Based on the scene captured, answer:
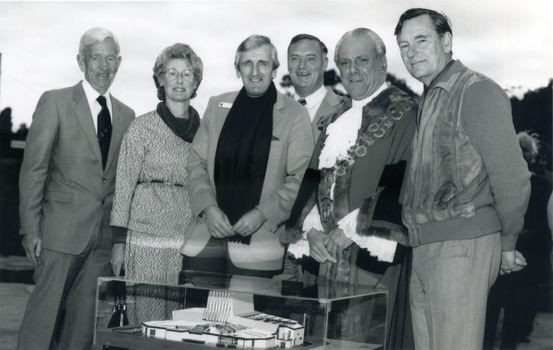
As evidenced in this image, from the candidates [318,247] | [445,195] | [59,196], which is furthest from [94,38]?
[445,195]

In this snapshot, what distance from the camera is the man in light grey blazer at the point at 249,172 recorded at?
3.19m

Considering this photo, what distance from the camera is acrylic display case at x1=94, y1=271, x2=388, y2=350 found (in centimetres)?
239

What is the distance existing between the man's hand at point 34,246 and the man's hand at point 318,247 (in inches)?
60.1

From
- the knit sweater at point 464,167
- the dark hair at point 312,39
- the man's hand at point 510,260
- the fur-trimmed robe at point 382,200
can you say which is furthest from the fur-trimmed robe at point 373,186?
the dark hair at point 312,39

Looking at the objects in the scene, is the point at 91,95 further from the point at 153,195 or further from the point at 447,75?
the point at 447,75

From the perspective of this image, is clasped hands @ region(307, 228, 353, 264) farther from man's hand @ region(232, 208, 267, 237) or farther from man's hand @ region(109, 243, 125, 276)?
man's hand @ region(109, 243, 125, 276)

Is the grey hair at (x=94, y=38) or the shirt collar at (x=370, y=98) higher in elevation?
the grey hair at (x=94, y=38)

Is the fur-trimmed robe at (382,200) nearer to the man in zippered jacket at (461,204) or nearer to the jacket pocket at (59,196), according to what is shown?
the man in zippered jacket at (461,204)

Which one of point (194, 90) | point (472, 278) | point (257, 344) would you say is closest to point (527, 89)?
point (472, 278)

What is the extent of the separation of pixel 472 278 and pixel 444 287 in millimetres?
114

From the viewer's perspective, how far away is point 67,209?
11.5 ft

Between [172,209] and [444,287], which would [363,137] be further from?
[172,209]

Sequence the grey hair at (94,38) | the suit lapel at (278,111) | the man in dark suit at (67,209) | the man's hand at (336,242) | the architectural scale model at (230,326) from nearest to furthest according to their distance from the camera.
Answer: the architectural scale model at (230,326), the man's hand at (336,242), the suit lapel at (278,111), the man in dark suit at (67,209), the grey hair at (94,38)

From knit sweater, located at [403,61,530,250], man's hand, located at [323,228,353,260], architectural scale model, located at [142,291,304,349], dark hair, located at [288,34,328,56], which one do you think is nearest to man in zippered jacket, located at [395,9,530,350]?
knit sweater, located at [403,61,530,250]
